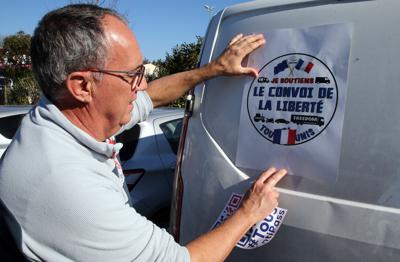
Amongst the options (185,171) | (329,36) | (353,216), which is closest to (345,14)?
(329,36)

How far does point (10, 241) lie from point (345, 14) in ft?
4.63

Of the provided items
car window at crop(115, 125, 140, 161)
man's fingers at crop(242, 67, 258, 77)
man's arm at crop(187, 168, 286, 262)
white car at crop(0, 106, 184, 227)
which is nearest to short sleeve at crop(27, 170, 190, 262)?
man's arm at crop(187, 168, 286, 262)

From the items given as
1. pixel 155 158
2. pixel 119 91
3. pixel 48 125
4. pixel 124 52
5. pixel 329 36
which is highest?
pixel 329 36

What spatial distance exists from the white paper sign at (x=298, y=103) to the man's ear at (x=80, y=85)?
0.72 metres

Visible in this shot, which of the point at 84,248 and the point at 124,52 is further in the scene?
the point at 124,52

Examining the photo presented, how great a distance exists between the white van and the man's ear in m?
0.71

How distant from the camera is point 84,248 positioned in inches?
49.5

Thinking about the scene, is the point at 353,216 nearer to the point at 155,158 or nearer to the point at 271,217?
the point at 271,217

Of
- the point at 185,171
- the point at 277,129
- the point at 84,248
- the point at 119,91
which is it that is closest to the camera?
the point at 84,248

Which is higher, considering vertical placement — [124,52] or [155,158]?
[124,52]

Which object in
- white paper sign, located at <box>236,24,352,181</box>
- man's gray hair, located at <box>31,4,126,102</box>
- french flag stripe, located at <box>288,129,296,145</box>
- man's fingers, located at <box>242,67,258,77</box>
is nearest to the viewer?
man's gray hair, located at <box>31,4,126,102</box>

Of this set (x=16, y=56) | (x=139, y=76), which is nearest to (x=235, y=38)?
(x=139, y=76)

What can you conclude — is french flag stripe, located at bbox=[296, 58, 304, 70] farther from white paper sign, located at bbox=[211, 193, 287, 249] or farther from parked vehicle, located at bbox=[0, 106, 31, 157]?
parked vehicle, located at bbox=[0, 106, 31, 157]

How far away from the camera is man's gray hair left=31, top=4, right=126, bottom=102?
1.35m
